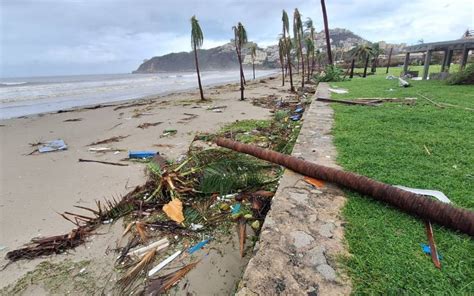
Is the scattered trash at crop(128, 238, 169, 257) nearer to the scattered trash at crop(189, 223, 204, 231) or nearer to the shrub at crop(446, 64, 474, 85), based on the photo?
the scattered trash at crop(189, 223, 204, 231)

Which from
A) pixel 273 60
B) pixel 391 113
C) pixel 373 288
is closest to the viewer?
pixel 373 288

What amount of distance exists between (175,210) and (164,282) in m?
1.07

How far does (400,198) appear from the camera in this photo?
7.48 ft

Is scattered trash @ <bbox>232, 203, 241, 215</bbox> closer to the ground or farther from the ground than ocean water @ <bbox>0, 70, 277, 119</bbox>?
closer to the ground

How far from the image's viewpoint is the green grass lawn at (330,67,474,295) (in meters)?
1.64

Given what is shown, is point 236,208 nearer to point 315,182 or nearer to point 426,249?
point 315,182

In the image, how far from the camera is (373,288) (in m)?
1.57

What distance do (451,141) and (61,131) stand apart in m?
11.2

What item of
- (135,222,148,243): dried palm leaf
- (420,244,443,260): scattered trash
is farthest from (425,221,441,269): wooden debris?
(135,222,148,243): dried palm leaf

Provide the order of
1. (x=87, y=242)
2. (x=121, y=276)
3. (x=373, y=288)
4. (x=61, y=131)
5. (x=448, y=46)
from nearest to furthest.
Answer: (x=373, y=288) < (x=121, y=276) < (x=87, y=242) < (x=61, y=131) < (x=448, y=46)

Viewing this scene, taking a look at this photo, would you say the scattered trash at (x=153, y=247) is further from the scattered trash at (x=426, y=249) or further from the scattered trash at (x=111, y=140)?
the scattered trash at (x=111, y=140)

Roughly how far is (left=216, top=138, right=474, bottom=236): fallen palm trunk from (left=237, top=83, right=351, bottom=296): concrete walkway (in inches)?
5.3

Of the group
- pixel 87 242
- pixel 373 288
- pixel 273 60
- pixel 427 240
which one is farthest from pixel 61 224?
pixel 273 60

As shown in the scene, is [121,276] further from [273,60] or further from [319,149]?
[273,60]
